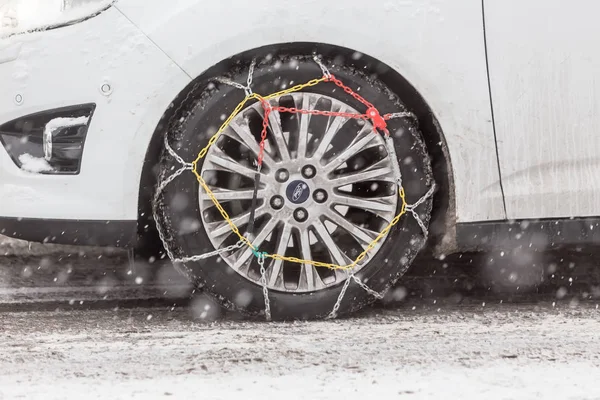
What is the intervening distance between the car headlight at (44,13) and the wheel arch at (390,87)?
485 millimetres

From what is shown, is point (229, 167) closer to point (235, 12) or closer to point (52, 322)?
point (235, 12)

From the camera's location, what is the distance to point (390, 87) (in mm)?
3688

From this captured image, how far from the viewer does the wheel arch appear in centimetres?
355

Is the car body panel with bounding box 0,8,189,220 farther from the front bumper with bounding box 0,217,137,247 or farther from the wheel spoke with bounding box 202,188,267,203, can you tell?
the wheel spoke with bounding box 202,188,267,203

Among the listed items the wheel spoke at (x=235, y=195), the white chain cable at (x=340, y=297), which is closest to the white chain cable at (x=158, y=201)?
the wheel spoke at (x=235, y=195)

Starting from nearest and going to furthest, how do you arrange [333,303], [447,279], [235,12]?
1. [235,12]
2. [333,303]
3. [447,279]

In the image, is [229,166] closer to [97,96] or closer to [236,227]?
[236,227]

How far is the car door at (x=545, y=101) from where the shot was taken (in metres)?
3.57

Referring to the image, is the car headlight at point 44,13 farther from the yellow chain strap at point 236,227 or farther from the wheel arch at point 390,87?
the yellow chain strap at point 236,227

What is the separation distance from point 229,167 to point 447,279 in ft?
5.05

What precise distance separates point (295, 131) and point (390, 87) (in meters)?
0.43

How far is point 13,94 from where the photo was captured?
351 centimetres

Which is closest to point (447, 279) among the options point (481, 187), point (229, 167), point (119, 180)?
point (481, 187)

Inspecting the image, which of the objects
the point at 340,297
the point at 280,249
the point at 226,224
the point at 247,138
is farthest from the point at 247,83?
the point at 340,297
